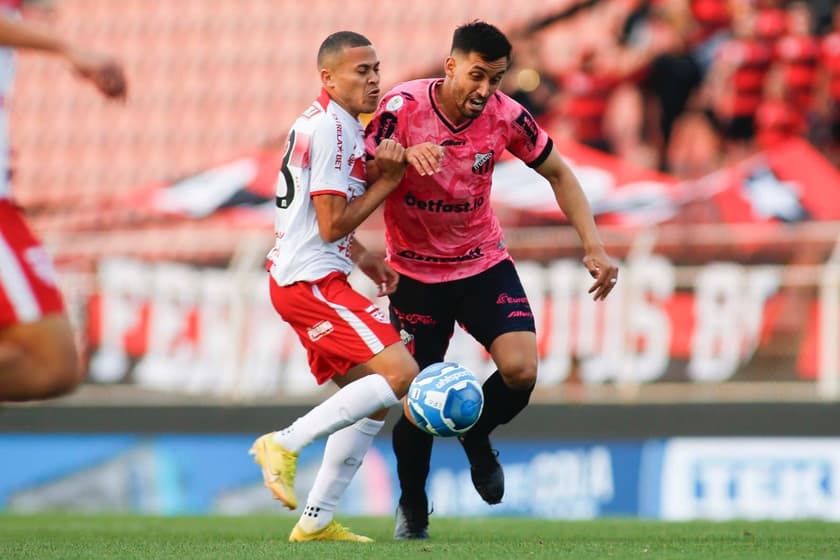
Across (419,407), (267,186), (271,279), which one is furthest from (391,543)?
(267,186)

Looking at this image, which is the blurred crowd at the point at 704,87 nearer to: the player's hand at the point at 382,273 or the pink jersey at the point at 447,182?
the pink jersey at the point at 447,182

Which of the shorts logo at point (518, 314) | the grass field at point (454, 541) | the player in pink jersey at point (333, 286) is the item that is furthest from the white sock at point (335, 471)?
the shorts logo at point (518, 314)

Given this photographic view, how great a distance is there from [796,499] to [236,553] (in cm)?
546

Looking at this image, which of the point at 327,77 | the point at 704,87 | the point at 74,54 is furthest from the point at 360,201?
the point at 704,87

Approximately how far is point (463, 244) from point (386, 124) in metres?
0.63

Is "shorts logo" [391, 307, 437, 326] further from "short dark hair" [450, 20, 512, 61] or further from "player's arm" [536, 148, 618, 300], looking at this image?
"short dark hair" [450, 20, 512, 61]

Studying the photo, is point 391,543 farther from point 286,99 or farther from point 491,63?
point 286,99

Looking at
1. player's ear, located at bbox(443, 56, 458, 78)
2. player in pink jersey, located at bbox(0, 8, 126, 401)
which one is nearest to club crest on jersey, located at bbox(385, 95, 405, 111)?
player's ear, located at bbox(443, 56, 458, 78)

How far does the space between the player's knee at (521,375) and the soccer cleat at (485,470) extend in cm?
26

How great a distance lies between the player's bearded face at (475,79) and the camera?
5902mm

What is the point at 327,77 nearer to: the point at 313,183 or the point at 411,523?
the point at 313,183

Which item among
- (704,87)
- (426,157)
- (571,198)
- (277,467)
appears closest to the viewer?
(426,157)

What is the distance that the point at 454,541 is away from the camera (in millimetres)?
6098

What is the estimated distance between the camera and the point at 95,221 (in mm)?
15070
